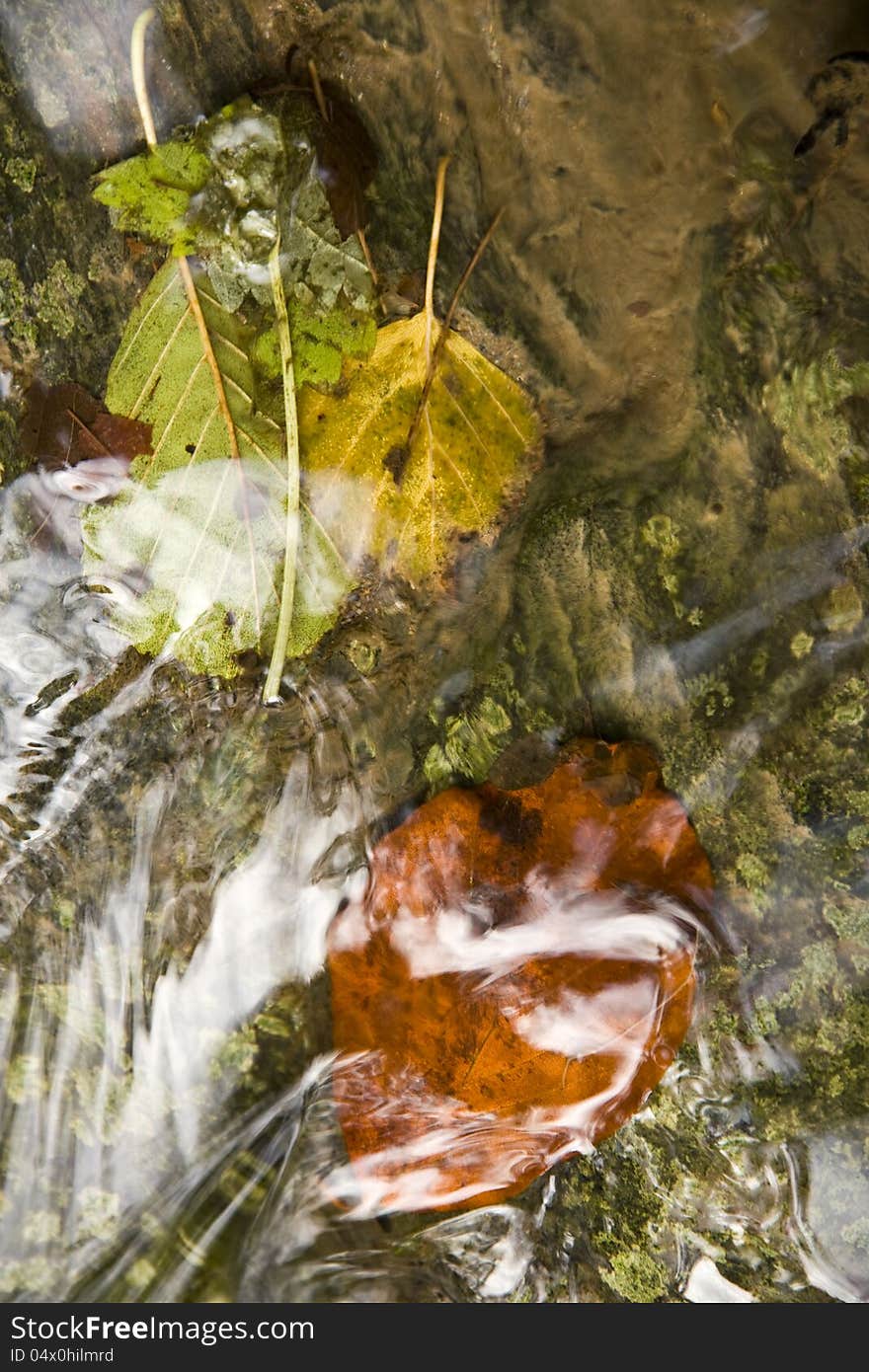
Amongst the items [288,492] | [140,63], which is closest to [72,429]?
[288,492]

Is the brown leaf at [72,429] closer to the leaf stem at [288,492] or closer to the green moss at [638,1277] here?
the leaf stem at [288,492]

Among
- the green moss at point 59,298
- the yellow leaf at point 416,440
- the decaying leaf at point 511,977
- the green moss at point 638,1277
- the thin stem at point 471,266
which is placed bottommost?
the green moss at point 638,1277

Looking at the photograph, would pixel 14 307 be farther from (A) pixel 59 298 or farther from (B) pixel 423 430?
(B) pixel 423 430

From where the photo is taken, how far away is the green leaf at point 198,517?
2385 millimetres

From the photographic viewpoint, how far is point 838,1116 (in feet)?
7.47

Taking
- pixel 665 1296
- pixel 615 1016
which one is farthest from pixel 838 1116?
pixel 665 1296

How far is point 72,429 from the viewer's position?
247 cm

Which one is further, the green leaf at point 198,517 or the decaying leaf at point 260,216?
the green leaf at point 198,517

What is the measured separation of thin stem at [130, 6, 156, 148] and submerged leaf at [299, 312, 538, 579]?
0.76m

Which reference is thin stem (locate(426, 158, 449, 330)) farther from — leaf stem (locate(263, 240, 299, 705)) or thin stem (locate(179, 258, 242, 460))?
thin stem (locate(179, 258, 242, 460))

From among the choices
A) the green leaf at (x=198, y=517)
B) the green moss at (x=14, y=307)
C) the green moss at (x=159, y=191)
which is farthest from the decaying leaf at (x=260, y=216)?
the green moss at (x=14, y=307)

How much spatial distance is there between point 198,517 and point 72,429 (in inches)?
16.4

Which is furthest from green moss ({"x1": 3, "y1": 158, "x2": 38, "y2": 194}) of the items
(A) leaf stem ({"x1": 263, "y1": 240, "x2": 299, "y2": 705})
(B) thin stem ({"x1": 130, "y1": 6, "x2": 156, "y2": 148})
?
(A) leaf stem ({"x1": 263, "y1": 240, "x2": 299, "y2": 705})

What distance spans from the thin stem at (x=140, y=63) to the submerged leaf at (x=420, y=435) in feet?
2.50
